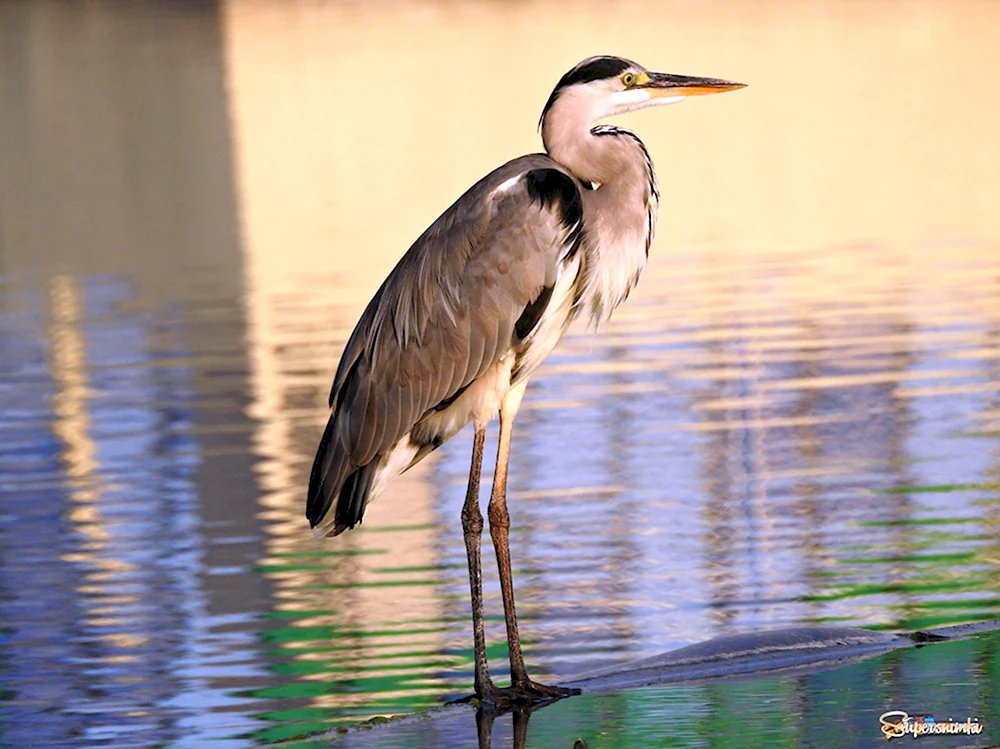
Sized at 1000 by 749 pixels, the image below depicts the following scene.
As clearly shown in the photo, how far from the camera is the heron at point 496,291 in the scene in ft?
19.3

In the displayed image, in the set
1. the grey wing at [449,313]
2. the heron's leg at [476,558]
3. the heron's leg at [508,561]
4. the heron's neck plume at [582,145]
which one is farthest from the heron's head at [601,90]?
the heron's leg at [476,558]

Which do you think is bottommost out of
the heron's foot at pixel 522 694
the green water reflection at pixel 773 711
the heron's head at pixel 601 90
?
the heron's foot at pixel 522 694

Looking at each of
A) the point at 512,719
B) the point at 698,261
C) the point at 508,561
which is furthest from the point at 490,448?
the point at 698,261

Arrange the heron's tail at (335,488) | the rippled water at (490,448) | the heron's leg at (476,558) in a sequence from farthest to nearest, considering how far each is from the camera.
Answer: the rippled water at (490,448), the heron's tail at (335,488), the heron's leg at (476,558)

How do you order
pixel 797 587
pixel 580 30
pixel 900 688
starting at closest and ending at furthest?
1. pixel 900 688
2. pixel 797 587
3. pixel 580 30

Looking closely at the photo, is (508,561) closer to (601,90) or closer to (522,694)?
(522,694)

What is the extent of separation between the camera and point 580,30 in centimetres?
4709

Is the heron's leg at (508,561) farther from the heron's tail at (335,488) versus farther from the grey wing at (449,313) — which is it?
the heron's tail at (335,488)

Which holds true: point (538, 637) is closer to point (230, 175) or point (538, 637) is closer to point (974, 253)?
point (974, 253)

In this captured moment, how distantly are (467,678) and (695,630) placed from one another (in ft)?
2.62

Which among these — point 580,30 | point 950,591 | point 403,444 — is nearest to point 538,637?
point 403,444

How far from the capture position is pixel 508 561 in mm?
5980

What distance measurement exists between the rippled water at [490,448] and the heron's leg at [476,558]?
29cm

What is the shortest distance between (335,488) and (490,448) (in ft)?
13.0
